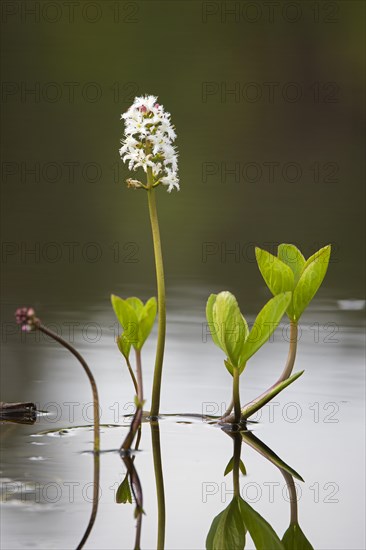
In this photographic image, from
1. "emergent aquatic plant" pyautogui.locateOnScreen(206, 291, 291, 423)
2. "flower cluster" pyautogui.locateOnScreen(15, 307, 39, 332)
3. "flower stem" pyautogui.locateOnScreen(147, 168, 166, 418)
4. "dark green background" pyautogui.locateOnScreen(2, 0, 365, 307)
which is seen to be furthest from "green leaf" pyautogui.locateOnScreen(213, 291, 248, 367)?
"dark green background" pyautogui.locateOnScreen(2, 0, 365, 307)

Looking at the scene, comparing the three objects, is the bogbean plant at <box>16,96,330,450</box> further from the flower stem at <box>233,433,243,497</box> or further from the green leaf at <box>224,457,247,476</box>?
the green leaf at <box>224,457,247,476</box>

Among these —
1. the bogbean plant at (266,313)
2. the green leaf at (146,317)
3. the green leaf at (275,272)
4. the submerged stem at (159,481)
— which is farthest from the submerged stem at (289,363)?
the green leaf at (146,317)

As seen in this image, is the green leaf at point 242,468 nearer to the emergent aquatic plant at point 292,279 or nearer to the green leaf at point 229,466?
the green leaf at point 229,466

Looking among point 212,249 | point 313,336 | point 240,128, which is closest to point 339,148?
point 240,128

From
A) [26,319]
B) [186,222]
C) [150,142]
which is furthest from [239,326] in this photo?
[186,222]

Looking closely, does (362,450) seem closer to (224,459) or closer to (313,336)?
(224,459)

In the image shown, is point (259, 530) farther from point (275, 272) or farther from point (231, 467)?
point (275, 272)
